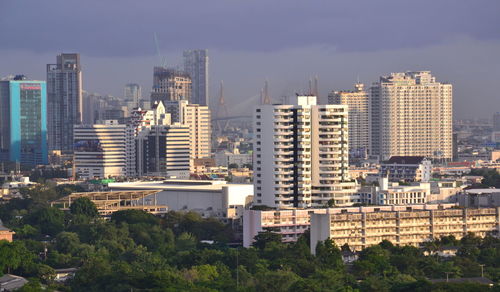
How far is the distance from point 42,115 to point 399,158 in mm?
41703

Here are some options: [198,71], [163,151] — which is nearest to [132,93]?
[198,71]

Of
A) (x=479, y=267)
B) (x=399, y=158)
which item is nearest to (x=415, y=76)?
(x=399, y=158)

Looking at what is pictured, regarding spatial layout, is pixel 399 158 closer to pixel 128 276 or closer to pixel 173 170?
pixel 173 170

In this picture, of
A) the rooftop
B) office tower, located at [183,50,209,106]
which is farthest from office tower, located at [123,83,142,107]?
the rooftop

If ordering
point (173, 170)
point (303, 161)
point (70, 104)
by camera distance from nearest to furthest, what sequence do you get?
point (303, 161)
point (173, 170)
point (70, 104)

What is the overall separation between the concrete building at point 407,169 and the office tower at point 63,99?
4576 centimetres

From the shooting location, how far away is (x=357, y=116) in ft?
327

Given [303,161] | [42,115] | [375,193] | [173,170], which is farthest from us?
[42,115]

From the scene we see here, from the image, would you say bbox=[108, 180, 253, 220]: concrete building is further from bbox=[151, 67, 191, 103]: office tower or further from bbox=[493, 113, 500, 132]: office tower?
bbox=[493, 113, 500, 132]: office tower

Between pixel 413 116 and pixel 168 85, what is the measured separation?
18.8 m

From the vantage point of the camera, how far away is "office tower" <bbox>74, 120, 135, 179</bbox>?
261 ft

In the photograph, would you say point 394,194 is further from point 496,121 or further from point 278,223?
point 496,121

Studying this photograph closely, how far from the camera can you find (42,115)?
112062 mm

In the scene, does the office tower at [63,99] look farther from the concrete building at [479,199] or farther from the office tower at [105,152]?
the concrete building at [479,199]
